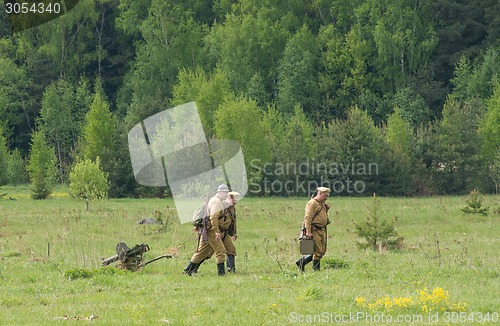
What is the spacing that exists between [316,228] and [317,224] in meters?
0.09

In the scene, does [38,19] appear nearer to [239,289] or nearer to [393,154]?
[393,154]

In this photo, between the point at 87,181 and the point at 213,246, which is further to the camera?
the point at 87,181

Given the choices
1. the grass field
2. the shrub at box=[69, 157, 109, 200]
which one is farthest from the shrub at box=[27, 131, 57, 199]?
the grass field

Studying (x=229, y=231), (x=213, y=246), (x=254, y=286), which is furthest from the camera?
(x=229, y=231)

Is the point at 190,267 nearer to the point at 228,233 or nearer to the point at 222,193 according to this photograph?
the point at 228,233

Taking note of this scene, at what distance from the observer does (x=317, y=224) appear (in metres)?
18.9

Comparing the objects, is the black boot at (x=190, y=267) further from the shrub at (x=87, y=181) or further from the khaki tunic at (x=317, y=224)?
the shrub at (x=87, y=181)

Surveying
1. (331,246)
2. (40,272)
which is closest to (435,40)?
Result: (331,246)

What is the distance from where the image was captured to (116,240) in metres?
28.0

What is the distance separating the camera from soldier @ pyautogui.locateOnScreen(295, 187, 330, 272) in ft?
61.3

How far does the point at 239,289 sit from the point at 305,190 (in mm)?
46017

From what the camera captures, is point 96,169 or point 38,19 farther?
point 38,19

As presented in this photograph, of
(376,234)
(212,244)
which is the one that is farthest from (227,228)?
(376,234)

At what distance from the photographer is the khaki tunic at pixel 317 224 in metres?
18.7
